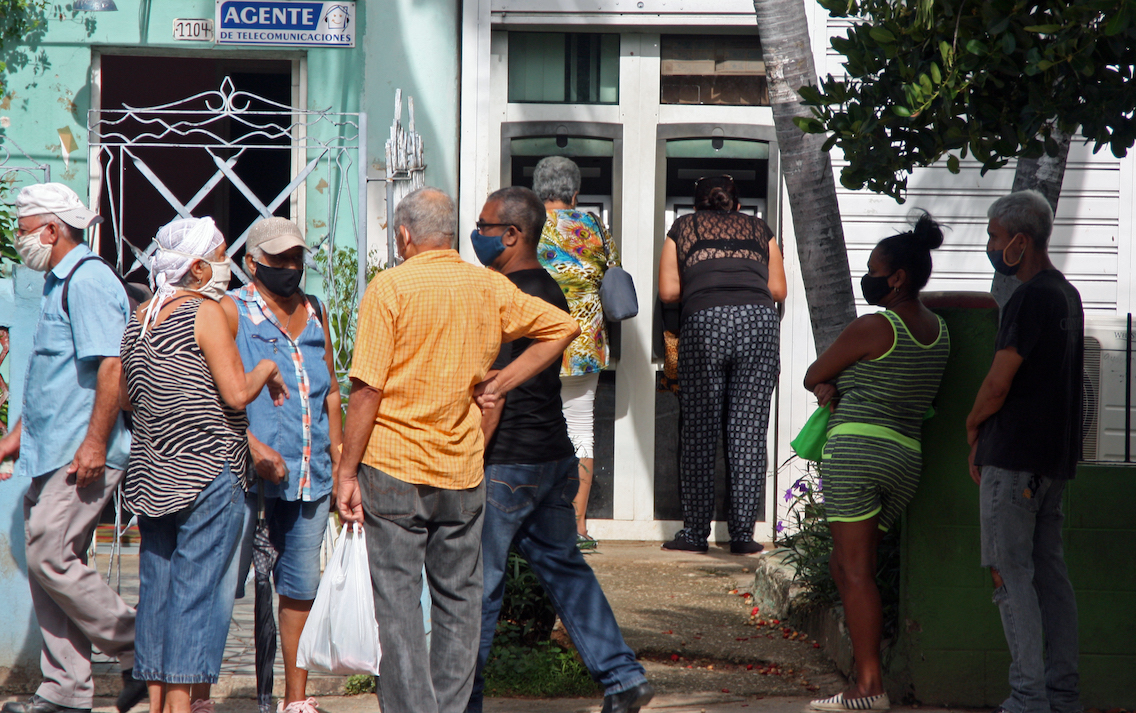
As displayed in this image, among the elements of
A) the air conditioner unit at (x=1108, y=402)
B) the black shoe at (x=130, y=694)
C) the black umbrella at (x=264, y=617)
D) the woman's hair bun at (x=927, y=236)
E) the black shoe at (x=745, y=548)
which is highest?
the woman's hair bun at (x=927, y=236)

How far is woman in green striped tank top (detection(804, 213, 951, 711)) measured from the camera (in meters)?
4.37

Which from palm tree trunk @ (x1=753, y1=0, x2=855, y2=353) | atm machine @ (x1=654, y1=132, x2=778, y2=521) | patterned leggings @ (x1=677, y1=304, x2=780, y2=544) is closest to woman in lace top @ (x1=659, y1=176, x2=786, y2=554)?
patterned leggings @ (x1=677, y1=304, x2=780, y2=544)

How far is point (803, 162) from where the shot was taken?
4777 mm

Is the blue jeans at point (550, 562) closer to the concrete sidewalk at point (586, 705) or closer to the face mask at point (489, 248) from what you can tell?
the concrete sidewalk at point (586, 705)

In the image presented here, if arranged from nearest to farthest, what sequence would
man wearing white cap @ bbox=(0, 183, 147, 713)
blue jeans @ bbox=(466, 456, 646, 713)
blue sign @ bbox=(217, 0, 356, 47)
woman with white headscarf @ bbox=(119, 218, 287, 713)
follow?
1. woman with white headscarf @ bbox=(119, 218, 287, 713)
2. blue jeans @ bbox=(466, 456, 646, 713)
3. man wearing white cap @ bbox=(0, 183, 147, 713)
4. blue sign @ bbox=(217, 0, 356, 47)

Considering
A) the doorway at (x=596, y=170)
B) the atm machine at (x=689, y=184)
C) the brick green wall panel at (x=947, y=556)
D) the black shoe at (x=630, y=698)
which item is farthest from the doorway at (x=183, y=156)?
the brick green wall panel at (x=947, y=556)

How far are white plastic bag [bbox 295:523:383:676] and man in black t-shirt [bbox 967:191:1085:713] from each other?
218 centimetres

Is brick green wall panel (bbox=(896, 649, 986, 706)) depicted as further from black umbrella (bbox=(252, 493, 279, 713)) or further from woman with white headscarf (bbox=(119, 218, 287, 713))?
woman with white headscarf (bbox=(119, 218, 287, 713))

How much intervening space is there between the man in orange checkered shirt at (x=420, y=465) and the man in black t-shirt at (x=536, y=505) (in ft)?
0.73

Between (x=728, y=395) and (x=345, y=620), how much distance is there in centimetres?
348

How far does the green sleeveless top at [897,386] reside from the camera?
435 centimetres

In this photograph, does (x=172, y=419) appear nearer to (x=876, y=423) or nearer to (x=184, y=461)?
(x=184, y=461)

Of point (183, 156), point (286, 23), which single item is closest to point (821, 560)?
point (286, 23)

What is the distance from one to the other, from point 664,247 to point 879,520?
2.80 meters
